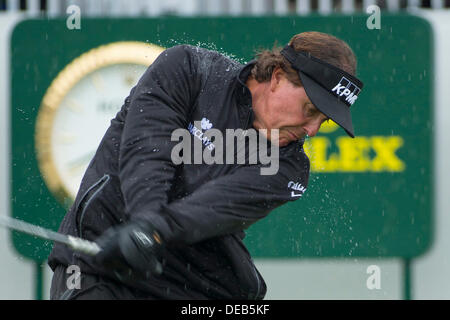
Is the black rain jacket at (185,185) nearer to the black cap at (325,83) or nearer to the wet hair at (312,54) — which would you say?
the wet hair at (312,54)

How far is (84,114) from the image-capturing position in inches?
207

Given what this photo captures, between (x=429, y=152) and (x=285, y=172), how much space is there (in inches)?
104

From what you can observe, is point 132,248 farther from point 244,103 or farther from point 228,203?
point 244,103

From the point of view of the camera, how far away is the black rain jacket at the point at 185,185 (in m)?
2.60

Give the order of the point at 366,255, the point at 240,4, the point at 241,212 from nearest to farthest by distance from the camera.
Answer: the point at 241,212 < the point at 366,255 < the point at 240,4

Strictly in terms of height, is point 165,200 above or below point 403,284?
above

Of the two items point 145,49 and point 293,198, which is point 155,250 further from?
point 145,49

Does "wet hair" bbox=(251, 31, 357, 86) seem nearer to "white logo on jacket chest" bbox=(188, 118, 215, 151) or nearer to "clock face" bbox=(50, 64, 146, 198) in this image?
"white logo on jacket chest" bbox=(188, 118, 215, 151)

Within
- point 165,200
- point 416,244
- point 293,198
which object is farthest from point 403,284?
point 165,200

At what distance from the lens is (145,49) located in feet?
17.2

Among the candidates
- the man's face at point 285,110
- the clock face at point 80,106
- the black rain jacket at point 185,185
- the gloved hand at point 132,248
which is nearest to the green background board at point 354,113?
the clock face at point 80,106

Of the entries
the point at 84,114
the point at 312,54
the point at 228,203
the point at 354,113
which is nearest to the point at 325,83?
the point at 312,54

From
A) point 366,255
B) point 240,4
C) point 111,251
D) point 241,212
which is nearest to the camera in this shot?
point 111,251

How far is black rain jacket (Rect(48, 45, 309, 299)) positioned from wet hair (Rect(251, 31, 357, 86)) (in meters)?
0.05
